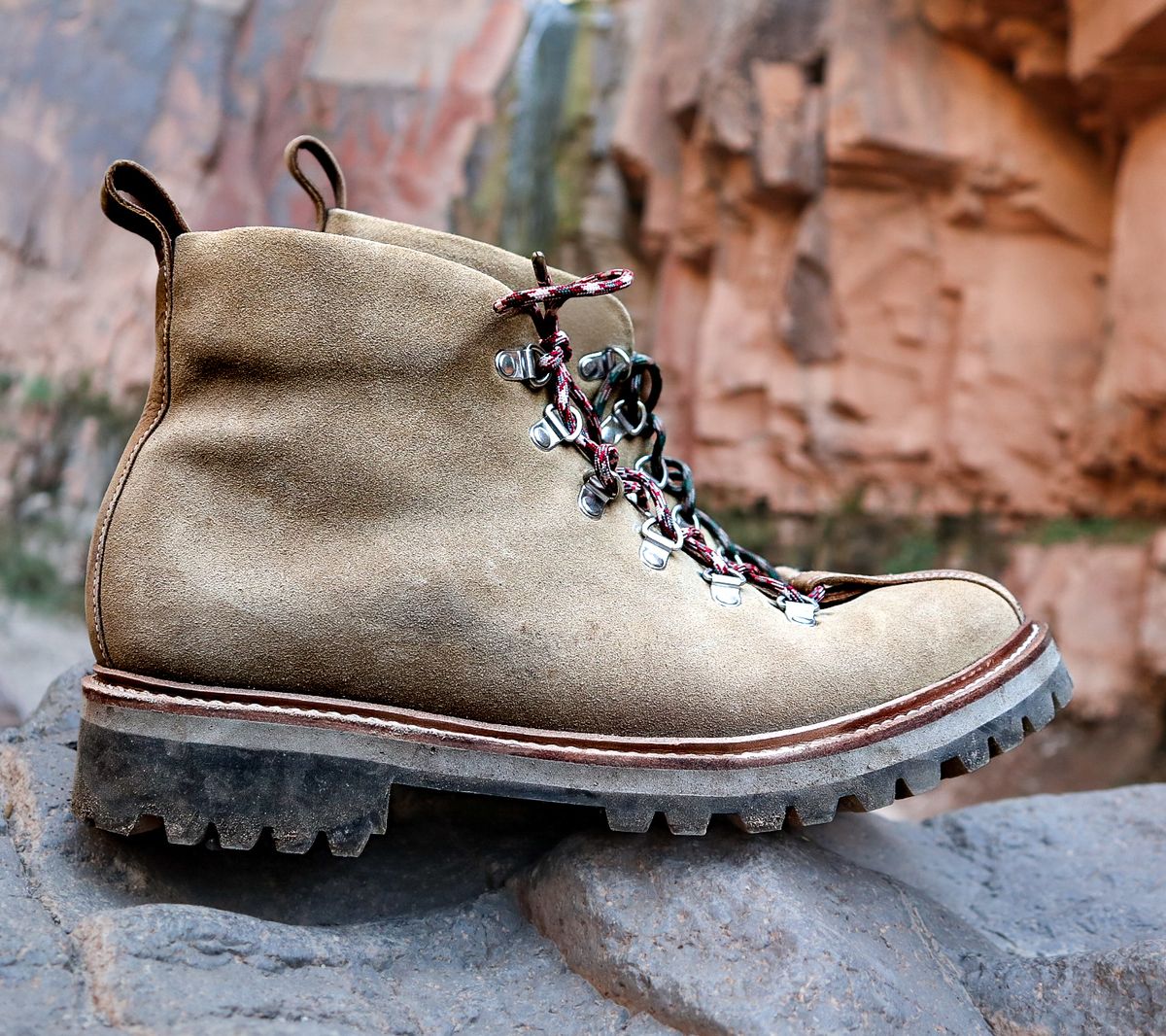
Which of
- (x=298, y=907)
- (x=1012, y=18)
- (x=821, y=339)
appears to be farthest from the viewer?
(x=821, y=339)

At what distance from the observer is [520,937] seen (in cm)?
79

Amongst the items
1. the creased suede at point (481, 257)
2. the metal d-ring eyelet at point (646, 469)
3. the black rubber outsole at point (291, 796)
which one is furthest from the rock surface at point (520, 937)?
the creased suede at point (481, 257)

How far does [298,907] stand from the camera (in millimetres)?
805

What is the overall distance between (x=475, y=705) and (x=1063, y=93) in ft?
9.40

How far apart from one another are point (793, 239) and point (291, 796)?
304 centimetres

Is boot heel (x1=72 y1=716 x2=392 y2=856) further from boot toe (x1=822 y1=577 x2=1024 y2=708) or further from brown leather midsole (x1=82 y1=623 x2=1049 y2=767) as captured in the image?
boot toe (x1=822 y1=577 x2=1024 y2=708)

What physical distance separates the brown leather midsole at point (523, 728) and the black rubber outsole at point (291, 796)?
0.02 meters

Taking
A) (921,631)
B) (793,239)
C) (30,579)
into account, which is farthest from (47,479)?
(921,631)

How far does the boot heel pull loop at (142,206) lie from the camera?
28.7 inches

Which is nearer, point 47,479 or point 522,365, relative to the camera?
point 522,365

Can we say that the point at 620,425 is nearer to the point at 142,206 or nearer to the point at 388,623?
the point at 388,623

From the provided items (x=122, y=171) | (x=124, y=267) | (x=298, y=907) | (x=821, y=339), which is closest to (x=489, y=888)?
(x=298, y=907)

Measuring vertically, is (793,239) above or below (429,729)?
above

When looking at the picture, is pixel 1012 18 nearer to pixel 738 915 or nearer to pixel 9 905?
pixel 738 915
